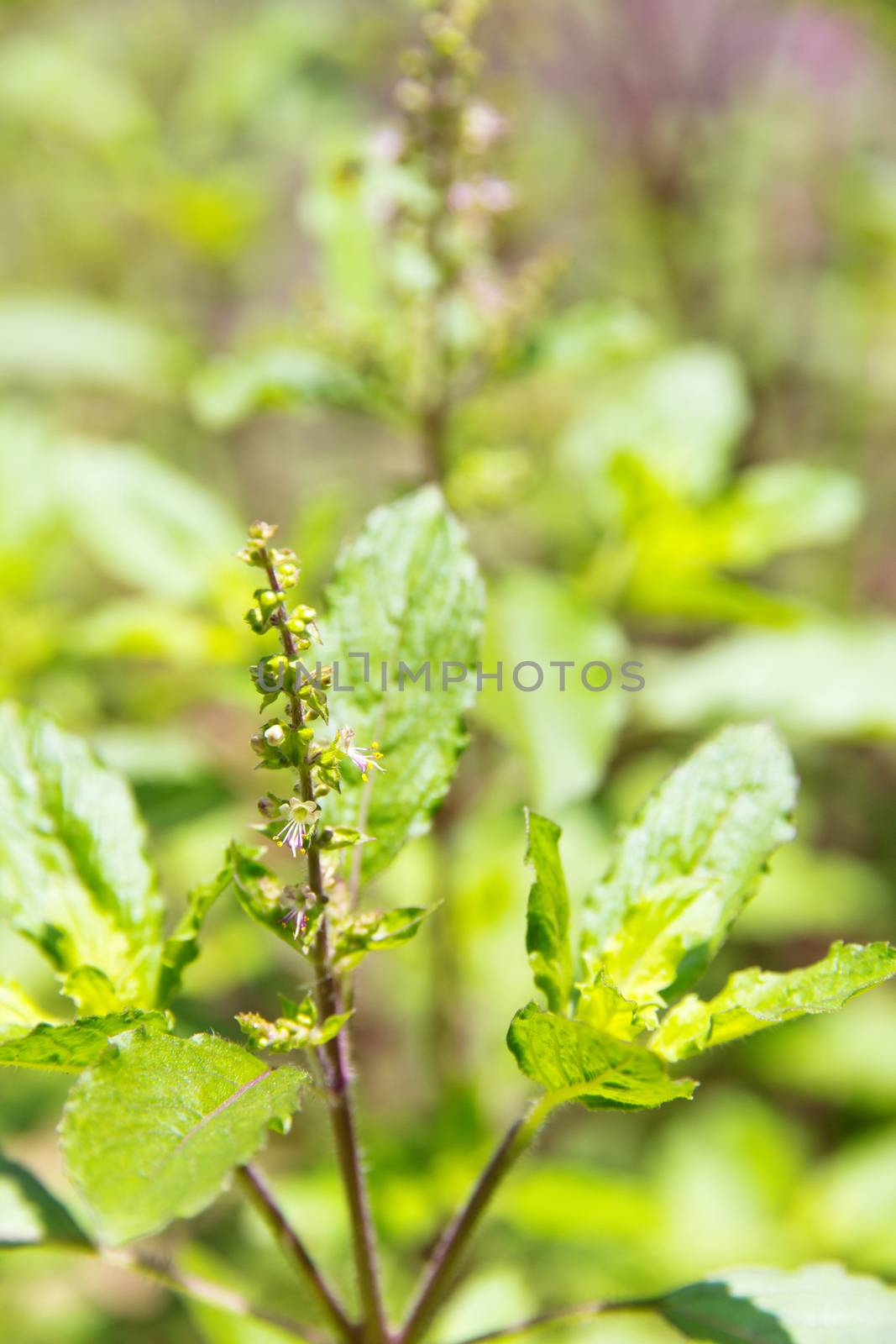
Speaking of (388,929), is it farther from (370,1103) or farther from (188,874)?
(370,1103)

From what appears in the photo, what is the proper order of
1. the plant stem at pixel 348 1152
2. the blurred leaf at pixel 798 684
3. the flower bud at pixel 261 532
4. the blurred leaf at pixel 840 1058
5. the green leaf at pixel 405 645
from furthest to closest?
1. the blurred leaf at pixel 840 1058
2. the blurred leaf at pixel 798 684
3. the green leaf at pixel 405 645
4. the plant stem at pixel 348 1152
5. the flower bud at pixel 261 532

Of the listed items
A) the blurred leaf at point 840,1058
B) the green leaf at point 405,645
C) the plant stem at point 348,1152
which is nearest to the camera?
the plant stem at point 348,1152

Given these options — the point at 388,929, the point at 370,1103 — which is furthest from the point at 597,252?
the point at 388,929

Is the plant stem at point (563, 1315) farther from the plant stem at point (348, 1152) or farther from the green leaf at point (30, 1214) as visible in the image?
the green leaf at point (30, 1214)

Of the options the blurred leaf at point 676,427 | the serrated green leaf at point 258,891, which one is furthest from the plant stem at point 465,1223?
the blurred leaf at point 676,427

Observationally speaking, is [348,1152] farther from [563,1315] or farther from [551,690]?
[551,690]

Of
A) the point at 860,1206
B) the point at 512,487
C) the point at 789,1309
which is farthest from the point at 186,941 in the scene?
the point at 860,1206
